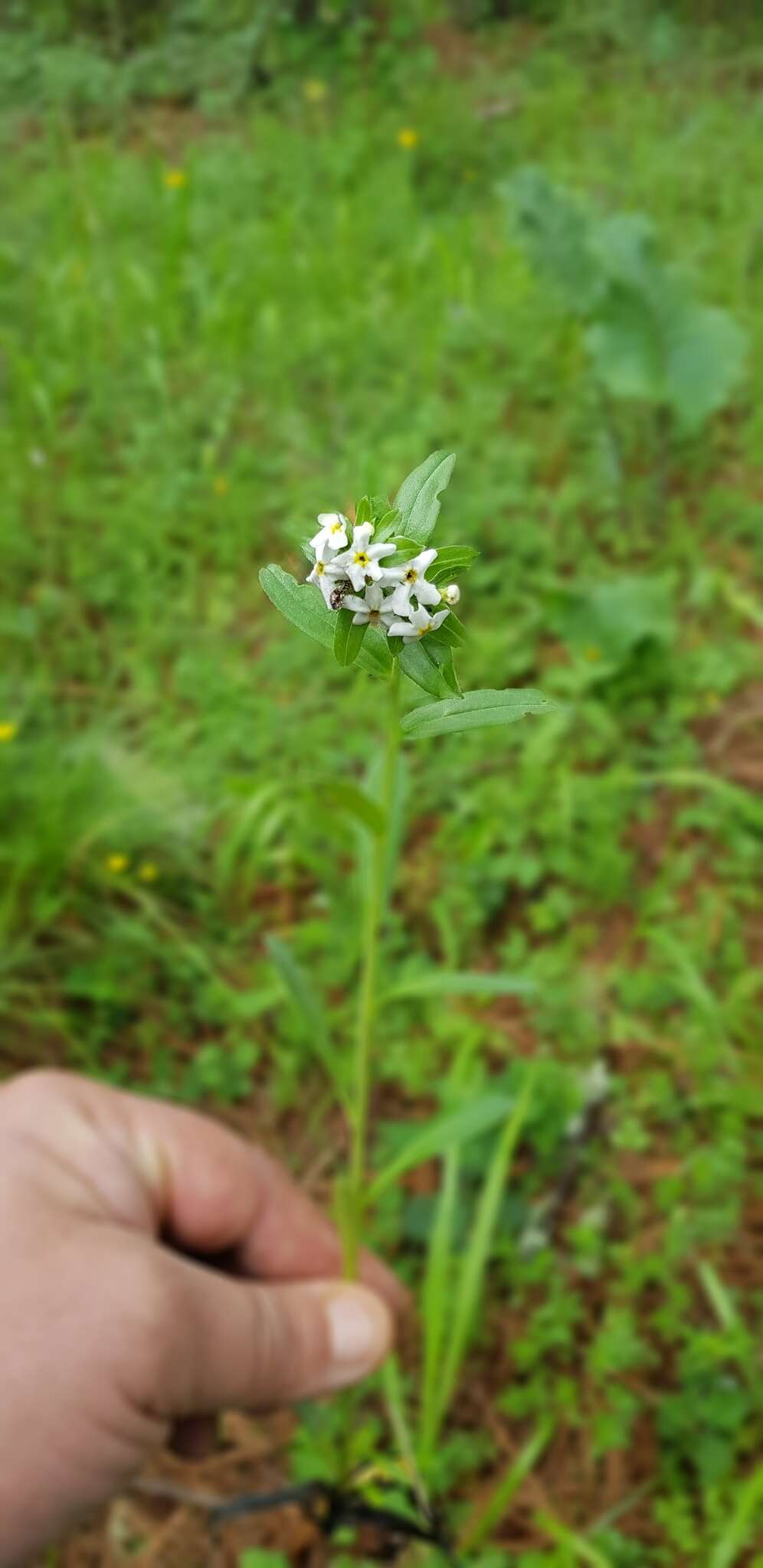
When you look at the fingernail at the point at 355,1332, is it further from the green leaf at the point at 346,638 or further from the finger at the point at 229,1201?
the green leaf at the point at 346,638

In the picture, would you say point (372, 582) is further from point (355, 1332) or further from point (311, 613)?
point (355, 1332)

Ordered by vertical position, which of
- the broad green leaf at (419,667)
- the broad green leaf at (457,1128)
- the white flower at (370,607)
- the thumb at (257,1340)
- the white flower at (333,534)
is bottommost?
the thumb at (257,1340)

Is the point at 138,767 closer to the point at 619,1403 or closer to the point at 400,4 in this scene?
the point at 619,1403

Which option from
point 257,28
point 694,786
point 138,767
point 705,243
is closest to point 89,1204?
point 138,767

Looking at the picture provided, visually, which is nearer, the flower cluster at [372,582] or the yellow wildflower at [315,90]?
the flower cluster at [372,582]

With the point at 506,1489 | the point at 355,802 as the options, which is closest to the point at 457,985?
the point at 355,802

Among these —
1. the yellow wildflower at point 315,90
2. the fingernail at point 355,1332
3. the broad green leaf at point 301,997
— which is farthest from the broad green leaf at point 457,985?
the yellow wildflower at point 315,90
